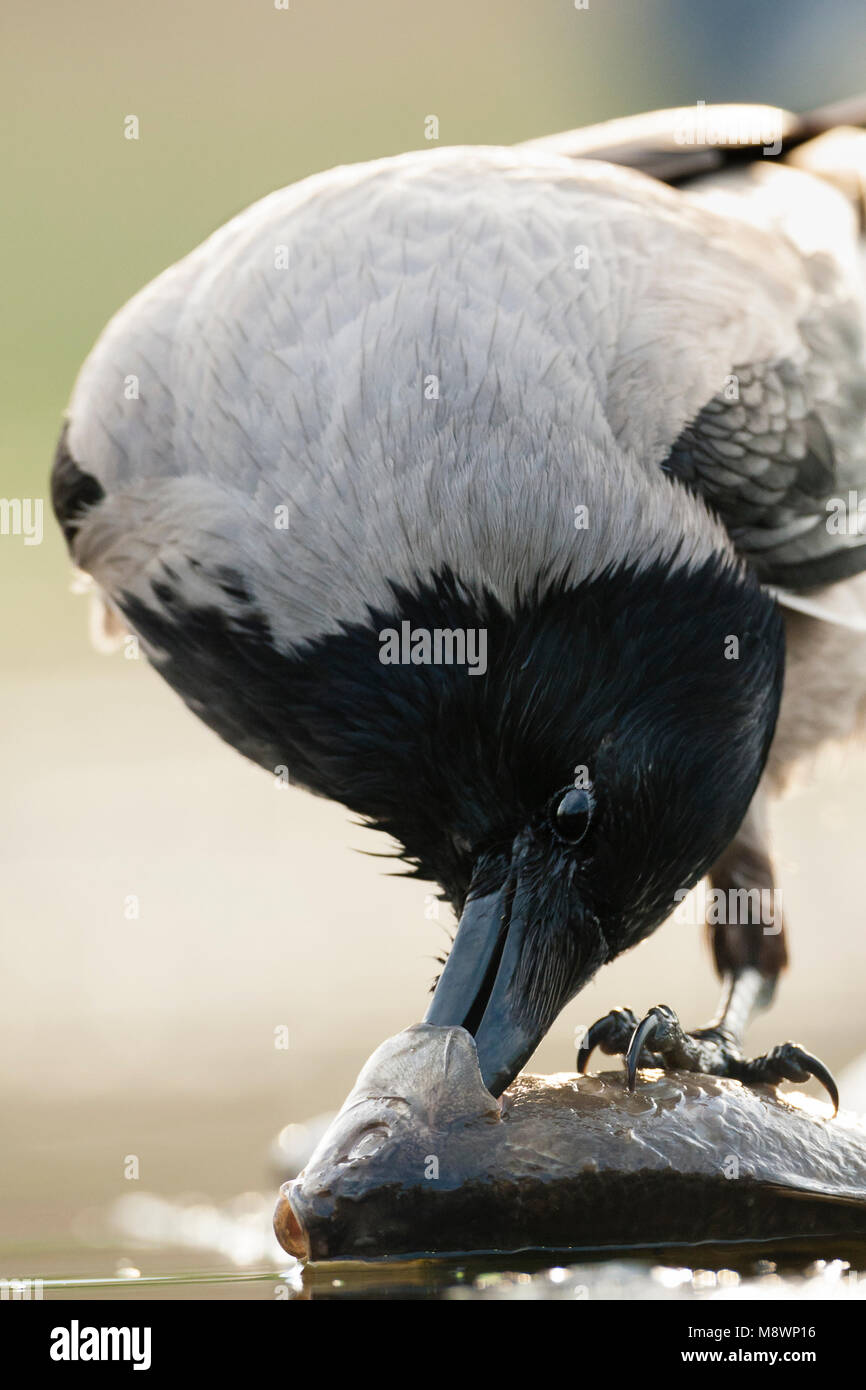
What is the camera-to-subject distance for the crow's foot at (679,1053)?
3176 mm

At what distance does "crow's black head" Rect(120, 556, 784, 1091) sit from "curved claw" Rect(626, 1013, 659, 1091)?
149mm

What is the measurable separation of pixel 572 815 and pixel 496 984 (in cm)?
30

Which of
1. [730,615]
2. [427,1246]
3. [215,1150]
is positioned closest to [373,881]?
[215,1150]

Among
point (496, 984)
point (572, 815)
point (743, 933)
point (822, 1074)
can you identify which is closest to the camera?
Answer: point (496, 984)

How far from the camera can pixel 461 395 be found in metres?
2.88

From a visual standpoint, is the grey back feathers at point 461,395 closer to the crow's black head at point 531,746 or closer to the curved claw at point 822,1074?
the crow's black head at point 531,746

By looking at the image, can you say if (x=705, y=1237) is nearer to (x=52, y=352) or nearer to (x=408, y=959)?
(x=408, y=959)

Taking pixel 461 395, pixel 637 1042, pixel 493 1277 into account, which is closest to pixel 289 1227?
pixel 493 1277

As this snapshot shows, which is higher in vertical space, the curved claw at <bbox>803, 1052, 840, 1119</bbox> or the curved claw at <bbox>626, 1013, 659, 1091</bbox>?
the curved claw at <bbox>626, 1013, 659, 1091</bbox>

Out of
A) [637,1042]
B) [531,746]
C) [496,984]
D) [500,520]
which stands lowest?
[637,1042]

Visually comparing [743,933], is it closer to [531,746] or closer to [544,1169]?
[531,746]

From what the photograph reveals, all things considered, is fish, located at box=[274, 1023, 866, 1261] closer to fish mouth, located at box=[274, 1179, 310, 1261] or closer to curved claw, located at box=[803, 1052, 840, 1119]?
fish mouth, located at box=[274, 1179, 310, 1261]

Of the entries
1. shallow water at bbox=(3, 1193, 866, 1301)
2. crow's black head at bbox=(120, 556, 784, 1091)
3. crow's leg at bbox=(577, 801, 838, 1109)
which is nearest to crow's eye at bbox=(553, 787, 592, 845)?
crow's black head at bbox=(120, 556, 784, 1091)

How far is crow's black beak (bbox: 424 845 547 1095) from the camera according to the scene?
2750 millimetres
